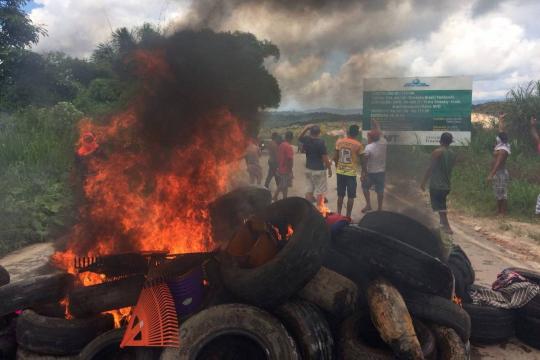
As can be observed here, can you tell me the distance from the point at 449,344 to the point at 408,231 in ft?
6.29

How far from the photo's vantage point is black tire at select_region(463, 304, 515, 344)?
5.23 meters

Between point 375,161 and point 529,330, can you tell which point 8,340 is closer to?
point 529,330

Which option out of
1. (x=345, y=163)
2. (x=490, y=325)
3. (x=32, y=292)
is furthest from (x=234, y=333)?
(x=345, y=163)

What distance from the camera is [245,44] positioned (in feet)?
27.8

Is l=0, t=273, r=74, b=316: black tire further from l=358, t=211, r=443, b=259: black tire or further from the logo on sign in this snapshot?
the logo on sign

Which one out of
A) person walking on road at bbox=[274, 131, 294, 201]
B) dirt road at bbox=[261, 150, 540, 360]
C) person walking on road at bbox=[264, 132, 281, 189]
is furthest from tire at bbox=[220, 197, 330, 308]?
person walking on road at bbox=[264, 132, 281, 189]

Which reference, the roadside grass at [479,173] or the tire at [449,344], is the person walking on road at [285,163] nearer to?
the roadside grass at [479,173]

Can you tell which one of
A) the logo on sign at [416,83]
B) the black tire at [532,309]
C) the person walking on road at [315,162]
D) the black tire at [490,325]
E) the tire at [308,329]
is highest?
the logo on sign at [416,83]

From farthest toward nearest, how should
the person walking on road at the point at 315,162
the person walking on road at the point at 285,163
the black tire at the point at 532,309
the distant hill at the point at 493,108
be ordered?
the distant hill at the point at 493,108
the person walking on road at the point at 285,163
the person walking on road at the point at 315,162
the black tire at the point at 532,309

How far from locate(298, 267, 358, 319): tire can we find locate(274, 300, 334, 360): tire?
0.15 m

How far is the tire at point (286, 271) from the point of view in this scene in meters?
4.38

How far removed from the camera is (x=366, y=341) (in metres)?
4.64

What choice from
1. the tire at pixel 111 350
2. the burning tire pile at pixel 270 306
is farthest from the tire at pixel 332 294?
the tire at pixel 111 350

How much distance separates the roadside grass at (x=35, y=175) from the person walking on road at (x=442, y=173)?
887 centimetres
